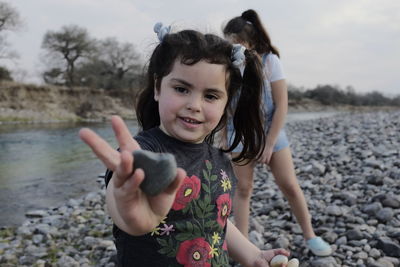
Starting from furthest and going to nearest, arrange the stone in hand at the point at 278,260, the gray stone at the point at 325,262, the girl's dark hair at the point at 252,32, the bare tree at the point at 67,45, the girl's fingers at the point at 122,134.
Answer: the bare tree at the point at 67,45, the girl's dark hair at the point at 252,32, the gray stone at the point at 325,262, the stone in hand at the point at 278,260, the girl's fingers at the point at 122,134

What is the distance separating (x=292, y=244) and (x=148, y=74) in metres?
2.25

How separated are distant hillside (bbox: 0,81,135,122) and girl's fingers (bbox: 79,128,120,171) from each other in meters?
24.1

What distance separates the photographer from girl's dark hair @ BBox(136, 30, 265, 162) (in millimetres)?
1620

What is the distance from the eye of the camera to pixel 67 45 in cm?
3616

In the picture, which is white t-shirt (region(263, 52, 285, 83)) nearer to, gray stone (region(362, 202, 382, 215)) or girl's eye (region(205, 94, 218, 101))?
girl's eye (region(205, 94, 218, 101))

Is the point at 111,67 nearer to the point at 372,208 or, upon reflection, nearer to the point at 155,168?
the point at 372,208

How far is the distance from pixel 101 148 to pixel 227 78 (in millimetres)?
864

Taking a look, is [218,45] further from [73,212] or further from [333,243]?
[73,212]

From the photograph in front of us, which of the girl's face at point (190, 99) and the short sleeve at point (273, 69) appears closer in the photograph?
the girl's face at point (190, 99)

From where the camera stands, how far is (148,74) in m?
1.86

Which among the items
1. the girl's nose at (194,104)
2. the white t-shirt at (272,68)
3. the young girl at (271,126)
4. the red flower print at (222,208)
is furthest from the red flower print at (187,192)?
the white t-shirt at (272,68)

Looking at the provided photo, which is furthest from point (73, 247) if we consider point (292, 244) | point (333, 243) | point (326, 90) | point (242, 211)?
point (326, 90)

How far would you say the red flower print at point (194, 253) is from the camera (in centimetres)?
149

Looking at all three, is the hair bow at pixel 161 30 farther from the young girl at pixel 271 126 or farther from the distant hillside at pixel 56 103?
the distant hillside at pixel 56 103
